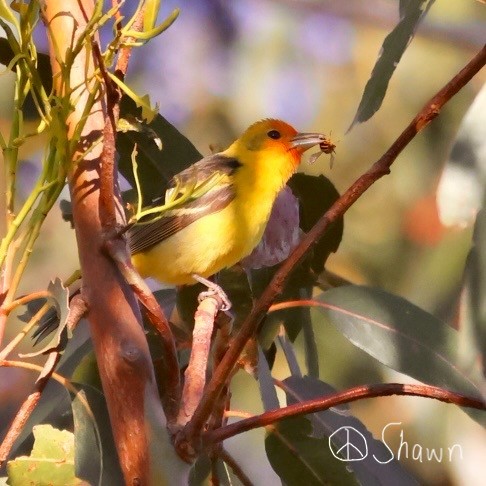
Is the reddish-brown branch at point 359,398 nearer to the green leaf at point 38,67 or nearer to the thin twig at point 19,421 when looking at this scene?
the thin twig at point 19,421

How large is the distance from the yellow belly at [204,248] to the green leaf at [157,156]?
193 millimetres

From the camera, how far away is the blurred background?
1.67m

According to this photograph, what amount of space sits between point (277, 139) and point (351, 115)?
614mm

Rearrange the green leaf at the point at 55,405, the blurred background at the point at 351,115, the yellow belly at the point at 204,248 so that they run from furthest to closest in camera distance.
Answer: the blurred background at the point at 351,115 → the yellow belly at the point at 204,248 → the green leaf at the point at 55,405

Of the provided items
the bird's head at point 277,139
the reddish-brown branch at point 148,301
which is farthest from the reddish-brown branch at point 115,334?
the bird's head at point 277,139

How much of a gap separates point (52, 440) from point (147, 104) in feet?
1.08

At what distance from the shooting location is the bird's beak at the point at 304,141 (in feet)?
5.06

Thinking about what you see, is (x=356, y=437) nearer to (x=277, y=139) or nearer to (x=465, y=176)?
(x=465, y=176)

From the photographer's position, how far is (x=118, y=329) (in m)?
0.76

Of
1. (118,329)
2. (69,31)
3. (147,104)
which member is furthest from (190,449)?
(69,31)

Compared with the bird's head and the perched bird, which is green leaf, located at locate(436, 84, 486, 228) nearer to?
the perched bird

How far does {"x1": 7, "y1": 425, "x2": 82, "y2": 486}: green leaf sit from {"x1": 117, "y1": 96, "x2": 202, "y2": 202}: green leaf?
0.47 metres

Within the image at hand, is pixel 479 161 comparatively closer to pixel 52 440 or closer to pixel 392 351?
pixel 392 351

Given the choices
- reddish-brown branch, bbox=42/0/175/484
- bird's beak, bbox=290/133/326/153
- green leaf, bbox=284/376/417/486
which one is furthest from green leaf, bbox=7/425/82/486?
bird's beak, bbox=290/133/326/153
